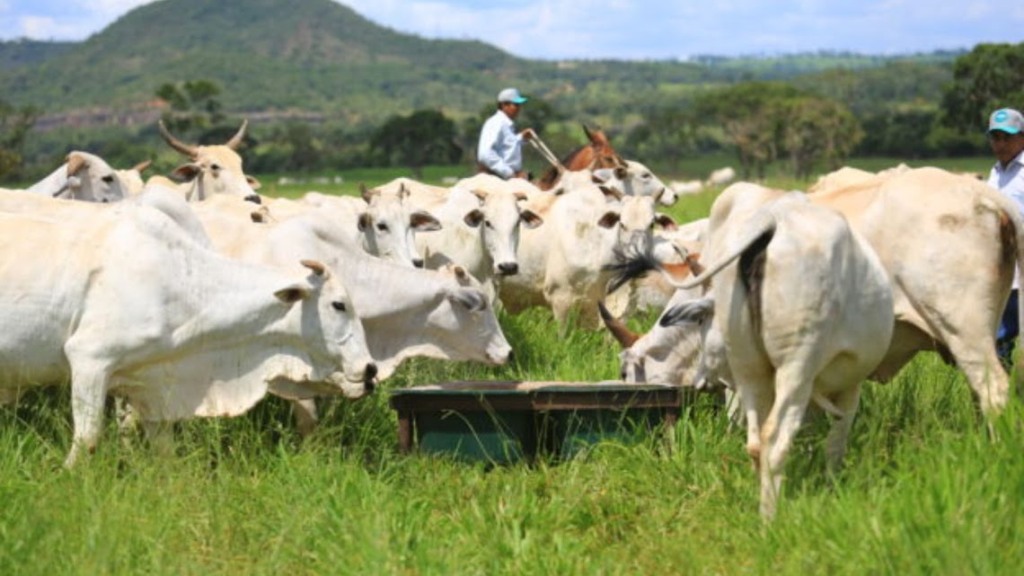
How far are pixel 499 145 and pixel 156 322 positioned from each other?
784cm

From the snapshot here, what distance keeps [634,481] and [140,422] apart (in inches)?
89.2

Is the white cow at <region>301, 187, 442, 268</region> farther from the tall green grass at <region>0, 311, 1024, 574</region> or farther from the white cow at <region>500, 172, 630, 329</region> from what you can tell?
the tall green grass at <region>0, 311, 1024, 574</region>

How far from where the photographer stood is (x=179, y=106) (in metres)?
93.1

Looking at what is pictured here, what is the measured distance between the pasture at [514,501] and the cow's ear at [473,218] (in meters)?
3.33

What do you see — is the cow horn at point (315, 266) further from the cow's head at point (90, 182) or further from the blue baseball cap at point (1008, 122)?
the cow's head at point (90, 182)

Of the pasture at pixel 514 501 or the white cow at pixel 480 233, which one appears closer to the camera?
the pasture at pixel 514 501

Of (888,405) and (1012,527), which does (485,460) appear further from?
(1012,527)

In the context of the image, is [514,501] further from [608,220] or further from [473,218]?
[608,220]

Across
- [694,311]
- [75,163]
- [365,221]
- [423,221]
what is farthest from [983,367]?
[75,163]

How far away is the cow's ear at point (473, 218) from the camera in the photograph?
11281 millimetres

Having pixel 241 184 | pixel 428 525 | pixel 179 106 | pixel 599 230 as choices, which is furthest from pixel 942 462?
pixel 179 106

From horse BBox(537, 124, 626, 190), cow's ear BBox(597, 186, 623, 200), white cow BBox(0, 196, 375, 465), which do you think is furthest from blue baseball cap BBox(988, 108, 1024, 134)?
horse BBox(537, 124, 626, 190)

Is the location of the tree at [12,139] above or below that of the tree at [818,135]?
above

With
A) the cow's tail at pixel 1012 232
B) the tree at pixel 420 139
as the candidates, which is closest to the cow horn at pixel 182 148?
the cow's tail at pixel 1012 232
